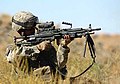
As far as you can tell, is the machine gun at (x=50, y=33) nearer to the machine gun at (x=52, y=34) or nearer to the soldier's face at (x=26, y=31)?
the machine gun at (x=52, y=34)

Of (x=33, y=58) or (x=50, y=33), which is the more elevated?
(x=50, y=33)

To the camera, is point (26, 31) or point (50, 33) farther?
point (26, 31)

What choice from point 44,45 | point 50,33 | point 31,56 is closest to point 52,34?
point 50,33

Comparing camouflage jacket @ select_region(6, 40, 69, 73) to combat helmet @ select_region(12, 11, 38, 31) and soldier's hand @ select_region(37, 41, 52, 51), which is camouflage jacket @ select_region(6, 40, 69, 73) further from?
combat helmet @ select_region(12, 11, 38, 31)

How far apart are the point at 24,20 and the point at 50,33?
58 cm

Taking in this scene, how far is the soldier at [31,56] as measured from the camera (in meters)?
7.91

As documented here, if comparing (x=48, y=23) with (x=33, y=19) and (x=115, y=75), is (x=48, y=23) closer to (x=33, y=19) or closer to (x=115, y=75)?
(x=33, y=19)

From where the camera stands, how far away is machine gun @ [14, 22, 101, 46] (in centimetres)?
747

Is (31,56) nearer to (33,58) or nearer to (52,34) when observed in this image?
(33,58)

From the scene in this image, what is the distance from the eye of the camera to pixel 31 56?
7965 mm

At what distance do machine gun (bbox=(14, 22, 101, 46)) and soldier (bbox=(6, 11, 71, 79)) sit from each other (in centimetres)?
8

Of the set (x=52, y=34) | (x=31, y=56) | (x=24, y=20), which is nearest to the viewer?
(x=52, y=34)

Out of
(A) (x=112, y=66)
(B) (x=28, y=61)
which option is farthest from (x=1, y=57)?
(A) (x=112, y=66)

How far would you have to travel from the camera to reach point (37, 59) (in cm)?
812
